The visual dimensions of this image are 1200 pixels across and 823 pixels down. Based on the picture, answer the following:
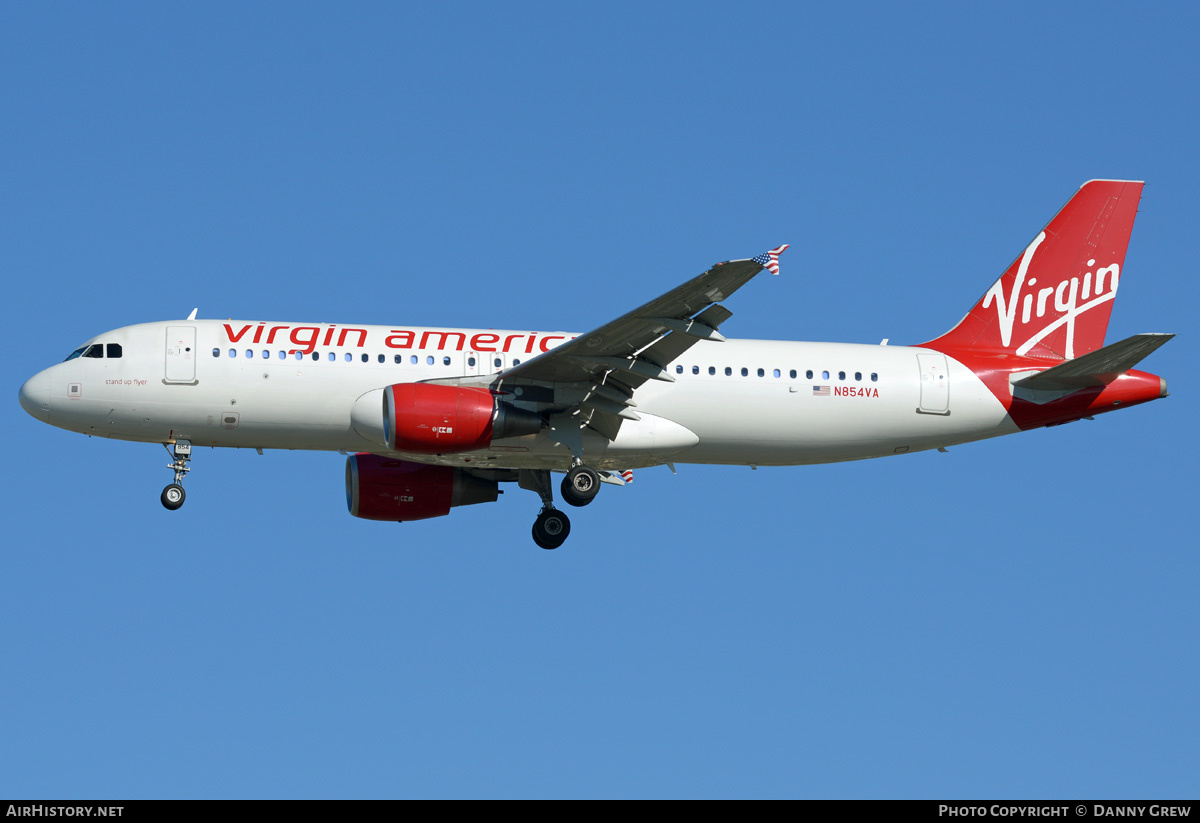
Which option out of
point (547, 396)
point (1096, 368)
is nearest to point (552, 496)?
point (547, 396)

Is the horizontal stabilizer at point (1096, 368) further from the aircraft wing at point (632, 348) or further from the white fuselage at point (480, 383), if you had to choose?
the aircraft wing at point (632, 348)

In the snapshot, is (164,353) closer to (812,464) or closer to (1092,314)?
(812,464)

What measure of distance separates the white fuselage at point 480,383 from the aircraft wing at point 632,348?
32.7 inches

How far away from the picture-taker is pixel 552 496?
3625 centimetres

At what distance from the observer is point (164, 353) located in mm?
33094

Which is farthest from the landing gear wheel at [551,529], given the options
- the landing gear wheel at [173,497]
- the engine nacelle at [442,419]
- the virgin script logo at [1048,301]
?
the virgin script logo at [1048,301]

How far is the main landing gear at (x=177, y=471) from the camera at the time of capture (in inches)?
1312

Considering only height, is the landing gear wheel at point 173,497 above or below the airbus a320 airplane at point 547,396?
below

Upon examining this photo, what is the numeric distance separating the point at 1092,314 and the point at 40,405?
2489 cm

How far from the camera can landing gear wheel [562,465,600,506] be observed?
3325cm

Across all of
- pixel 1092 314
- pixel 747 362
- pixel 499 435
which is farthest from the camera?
pixel 1092 314

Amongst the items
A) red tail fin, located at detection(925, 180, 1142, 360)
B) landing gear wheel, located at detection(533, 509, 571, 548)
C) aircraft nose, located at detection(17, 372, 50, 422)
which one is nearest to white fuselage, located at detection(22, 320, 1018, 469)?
aircraft nose, located at detection(17, 372, 50, 422)
